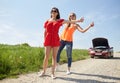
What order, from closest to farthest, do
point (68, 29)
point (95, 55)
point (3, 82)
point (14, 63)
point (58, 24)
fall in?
1. point (3, 82)
2. point (58, 24)
3. point (68, 29)
4. point (14, 63)
5. point (95, 55)

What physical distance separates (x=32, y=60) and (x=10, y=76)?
4508mm

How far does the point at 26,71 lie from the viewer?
10.6 metres

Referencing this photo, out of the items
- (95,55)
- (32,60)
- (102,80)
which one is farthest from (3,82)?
(95,55)

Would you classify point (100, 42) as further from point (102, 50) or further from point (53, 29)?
point (53, 29)

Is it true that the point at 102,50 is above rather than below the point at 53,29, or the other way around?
above

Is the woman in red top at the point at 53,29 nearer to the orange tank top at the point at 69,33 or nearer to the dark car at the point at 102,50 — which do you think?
the orange tank top at the point at 69,33

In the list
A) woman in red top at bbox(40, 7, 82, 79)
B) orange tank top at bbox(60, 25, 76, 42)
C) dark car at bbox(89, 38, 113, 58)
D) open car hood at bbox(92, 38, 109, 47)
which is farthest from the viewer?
open car hood at bbox(92, 38, 109, 47)

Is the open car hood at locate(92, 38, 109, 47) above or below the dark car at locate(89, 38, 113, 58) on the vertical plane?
above

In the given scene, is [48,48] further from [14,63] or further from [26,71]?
[14,63]

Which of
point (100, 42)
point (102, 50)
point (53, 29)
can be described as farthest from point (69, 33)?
point (100, 42)

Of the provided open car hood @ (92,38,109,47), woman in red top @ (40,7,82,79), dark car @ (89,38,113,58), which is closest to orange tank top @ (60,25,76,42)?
woman in red top @ (40,7,82,79)

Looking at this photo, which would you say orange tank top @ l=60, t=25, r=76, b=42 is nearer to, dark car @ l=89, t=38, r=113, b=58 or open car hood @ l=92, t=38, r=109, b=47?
dark car @ l=89, t=38, r=113, b=58

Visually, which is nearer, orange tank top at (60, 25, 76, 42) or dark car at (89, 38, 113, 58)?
orange tank top at (60, 25, 76, 42)

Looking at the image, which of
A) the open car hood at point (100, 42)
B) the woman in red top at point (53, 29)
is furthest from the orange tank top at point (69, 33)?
the open car hood at point (100, 42)
